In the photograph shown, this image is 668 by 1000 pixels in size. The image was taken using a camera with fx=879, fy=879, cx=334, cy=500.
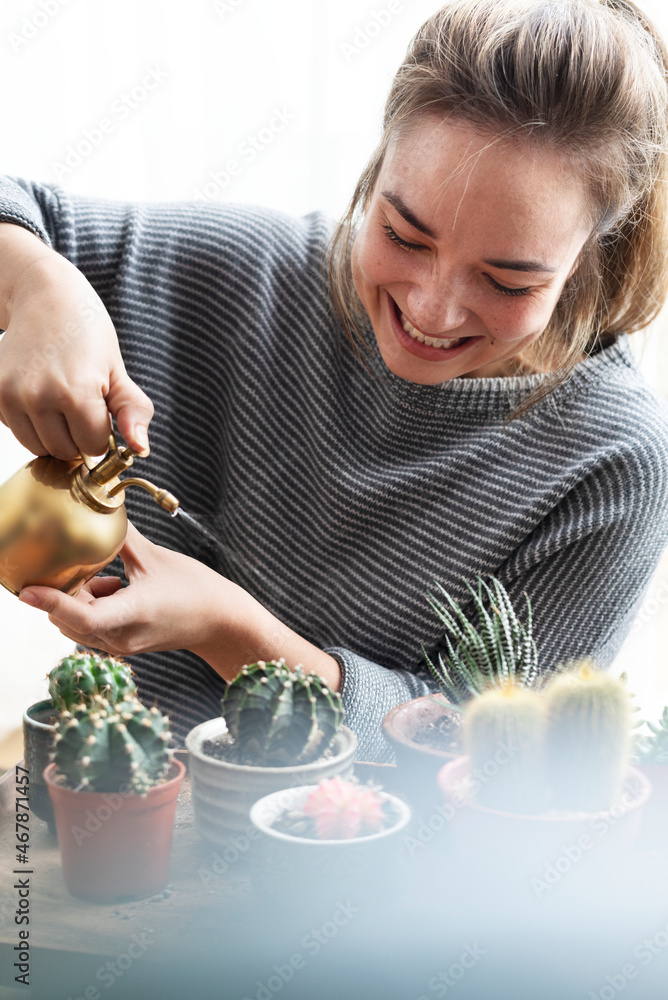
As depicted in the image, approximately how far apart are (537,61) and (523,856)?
0.82m

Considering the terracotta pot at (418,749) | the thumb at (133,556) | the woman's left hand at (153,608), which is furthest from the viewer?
the thumb at (133,556)

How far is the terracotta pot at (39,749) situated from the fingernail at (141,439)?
233 mm

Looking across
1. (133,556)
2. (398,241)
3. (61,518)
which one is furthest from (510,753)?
(398,241)

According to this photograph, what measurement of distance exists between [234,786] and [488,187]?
25.8 inches

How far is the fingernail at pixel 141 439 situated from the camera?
80 cm

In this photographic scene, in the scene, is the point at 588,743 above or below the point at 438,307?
below

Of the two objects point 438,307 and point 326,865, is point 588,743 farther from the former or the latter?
point 438,307

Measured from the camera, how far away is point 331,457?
4.48 ft

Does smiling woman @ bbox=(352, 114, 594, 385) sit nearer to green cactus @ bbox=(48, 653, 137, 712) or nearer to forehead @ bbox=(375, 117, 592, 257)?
forehead @ bbox=(375, 117, 592, 257)

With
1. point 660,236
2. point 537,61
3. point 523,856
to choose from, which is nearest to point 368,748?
point 523,856

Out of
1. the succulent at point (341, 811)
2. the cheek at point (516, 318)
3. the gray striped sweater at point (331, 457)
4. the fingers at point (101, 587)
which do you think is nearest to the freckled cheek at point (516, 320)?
the cheek at point (516, 318)

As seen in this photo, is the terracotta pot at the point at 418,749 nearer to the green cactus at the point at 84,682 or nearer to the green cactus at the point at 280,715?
the green cactus at the point at 280,715

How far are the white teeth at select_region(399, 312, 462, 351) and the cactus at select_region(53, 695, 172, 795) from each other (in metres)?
0.68

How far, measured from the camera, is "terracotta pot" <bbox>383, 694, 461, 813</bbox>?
0.61 metres
